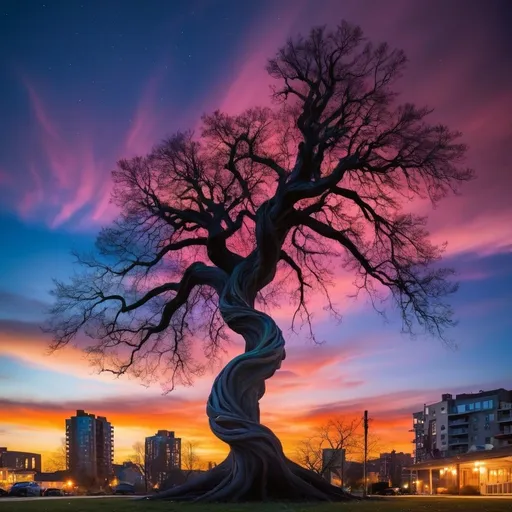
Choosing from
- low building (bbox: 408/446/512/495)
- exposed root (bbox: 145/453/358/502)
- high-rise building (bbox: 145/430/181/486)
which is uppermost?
exposed root (bbox: 145/453/358/502)

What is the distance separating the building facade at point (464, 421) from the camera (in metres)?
132

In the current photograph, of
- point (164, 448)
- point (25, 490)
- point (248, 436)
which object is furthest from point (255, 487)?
point (164, 448)

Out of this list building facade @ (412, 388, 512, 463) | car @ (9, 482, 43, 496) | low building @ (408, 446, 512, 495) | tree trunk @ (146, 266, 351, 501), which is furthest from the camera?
building facade @ (412, 388, 512, 463)

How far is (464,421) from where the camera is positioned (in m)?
142

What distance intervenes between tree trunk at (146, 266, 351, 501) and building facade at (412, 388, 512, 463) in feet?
358

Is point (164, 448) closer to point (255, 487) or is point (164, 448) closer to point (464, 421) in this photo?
point (464, 421)

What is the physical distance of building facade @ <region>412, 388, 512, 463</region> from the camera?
131500mm

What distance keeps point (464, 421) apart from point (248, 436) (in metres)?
137

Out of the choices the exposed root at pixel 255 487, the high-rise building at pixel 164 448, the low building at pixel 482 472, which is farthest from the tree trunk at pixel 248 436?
the high-rise building at pixel 164 448

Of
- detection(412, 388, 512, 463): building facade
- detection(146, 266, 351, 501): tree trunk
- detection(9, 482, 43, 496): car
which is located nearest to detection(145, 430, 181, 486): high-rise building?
detection(412, 388, 512, 463): building facade

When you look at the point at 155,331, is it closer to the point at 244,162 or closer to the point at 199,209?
the point at 199,209

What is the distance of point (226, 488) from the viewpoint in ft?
51.6

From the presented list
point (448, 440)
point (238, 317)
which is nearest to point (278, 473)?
point (238, 317)

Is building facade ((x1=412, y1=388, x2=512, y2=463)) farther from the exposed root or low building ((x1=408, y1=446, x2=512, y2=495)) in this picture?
the exposed root
